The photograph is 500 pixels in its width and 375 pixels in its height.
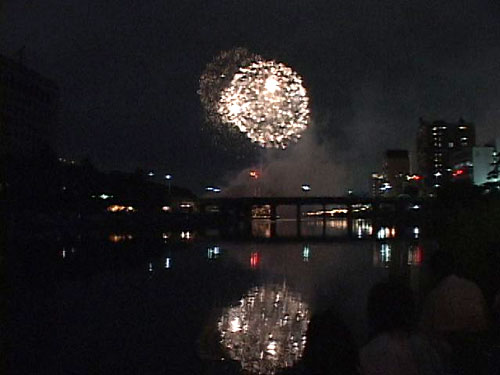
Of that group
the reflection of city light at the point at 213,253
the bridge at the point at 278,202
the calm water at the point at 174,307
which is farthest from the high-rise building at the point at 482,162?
the calm water at the point at 174,307

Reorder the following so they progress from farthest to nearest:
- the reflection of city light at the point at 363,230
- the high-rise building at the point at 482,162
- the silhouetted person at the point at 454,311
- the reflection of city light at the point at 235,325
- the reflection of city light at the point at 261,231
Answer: the high-rise building at the point at 482,162 → the reflection of city light at the point at 363,230 → the reflection of city light at the point at 261,231 → the reflection of city light at the point at 235,325 → the silhouetted person at the point at 454,311

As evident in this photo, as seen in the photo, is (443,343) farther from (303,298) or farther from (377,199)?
(377,199)

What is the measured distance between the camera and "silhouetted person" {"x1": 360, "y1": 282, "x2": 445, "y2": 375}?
555 centimetres

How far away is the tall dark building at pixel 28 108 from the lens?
119 metres

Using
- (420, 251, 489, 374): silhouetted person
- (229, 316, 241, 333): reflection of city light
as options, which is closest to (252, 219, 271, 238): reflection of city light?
(229, 316, 241, 333): reflection of city light

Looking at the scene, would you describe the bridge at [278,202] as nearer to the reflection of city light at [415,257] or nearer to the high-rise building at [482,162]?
the high-rise building at [482,162]

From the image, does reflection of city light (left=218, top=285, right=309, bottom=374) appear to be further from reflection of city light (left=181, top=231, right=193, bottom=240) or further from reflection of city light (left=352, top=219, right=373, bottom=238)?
reflection of city light (left=352, top=219, right=373, bottom=238)

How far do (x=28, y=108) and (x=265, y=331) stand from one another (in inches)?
4677

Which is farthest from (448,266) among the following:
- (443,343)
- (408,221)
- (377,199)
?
(377,199)

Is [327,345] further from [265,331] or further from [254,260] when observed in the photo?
[254,260]

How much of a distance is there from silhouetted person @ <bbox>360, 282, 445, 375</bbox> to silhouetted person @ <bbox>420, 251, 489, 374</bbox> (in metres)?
3.44

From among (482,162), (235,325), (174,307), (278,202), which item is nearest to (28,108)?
(278,202)

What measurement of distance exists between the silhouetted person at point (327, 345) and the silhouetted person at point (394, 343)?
65 centimetres

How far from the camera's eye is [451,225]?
19844 millimetres
